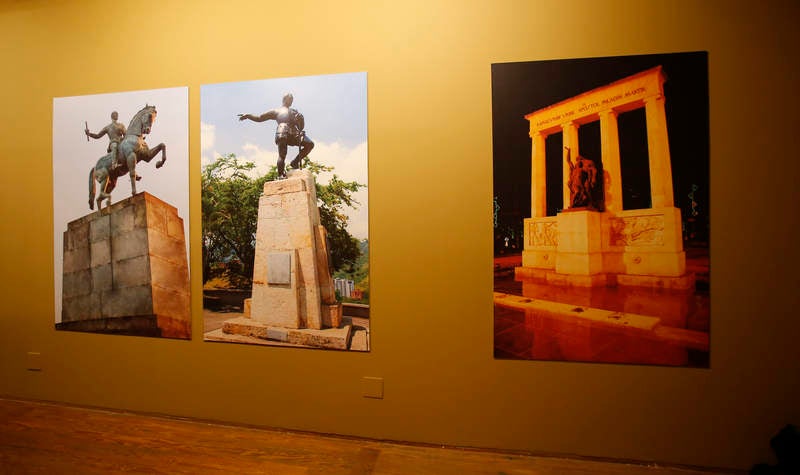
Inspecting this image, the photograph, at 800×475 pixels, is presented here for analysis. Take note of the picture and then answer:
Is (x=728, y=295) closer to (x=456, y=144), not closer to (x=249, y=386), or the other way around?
(x=456, y=144)

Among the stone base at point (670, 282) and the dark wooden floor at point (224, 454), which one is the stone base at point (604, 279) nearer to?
the stone base at point (670, 282)

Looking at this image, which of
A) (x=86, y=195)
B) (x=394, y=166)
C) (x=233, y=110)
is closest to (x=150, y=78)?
(x=233, y=110)

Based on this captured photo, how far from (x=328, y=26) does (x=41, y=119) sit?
2.40 meters

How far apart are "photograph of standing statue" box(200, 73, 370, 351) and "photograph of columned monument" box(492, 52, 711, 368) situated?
0.89 metres

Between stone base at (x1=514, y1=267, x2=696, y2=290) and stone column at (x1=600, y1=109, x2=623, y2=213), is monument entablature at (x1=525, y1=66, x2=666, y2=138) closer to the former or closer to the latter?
stone column at (x1=600, y1=109, x2=623, y2=213)

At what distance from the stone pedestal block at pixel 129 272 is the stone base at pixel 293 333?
39 cm

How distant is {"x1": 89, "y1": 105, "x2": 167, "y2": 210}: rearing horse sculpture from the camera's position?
2381 millimetres

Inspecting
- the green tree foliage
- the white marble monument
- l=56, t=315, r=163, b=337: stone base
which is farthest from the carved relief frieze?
l=56, t=315, r=163, b=337: stone base

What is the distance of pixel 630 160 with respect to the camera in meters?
1.86

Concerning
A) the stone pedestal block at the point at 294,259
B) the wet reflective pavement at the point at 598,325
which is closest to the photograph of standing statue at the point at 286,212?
the stone pedestal block at the point at 294,259

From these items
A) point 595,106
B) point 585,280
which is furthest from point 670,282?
point 595,106

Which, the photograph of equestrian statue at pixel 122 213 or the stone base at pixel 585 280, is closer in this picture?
the stone base at pixel 585 280

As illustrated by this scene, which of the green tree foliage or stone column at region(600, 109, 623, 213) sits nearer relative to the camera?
stone column at region(600, 109, 623, 213)

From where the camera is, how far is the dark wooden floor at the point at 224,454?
6.28ft
